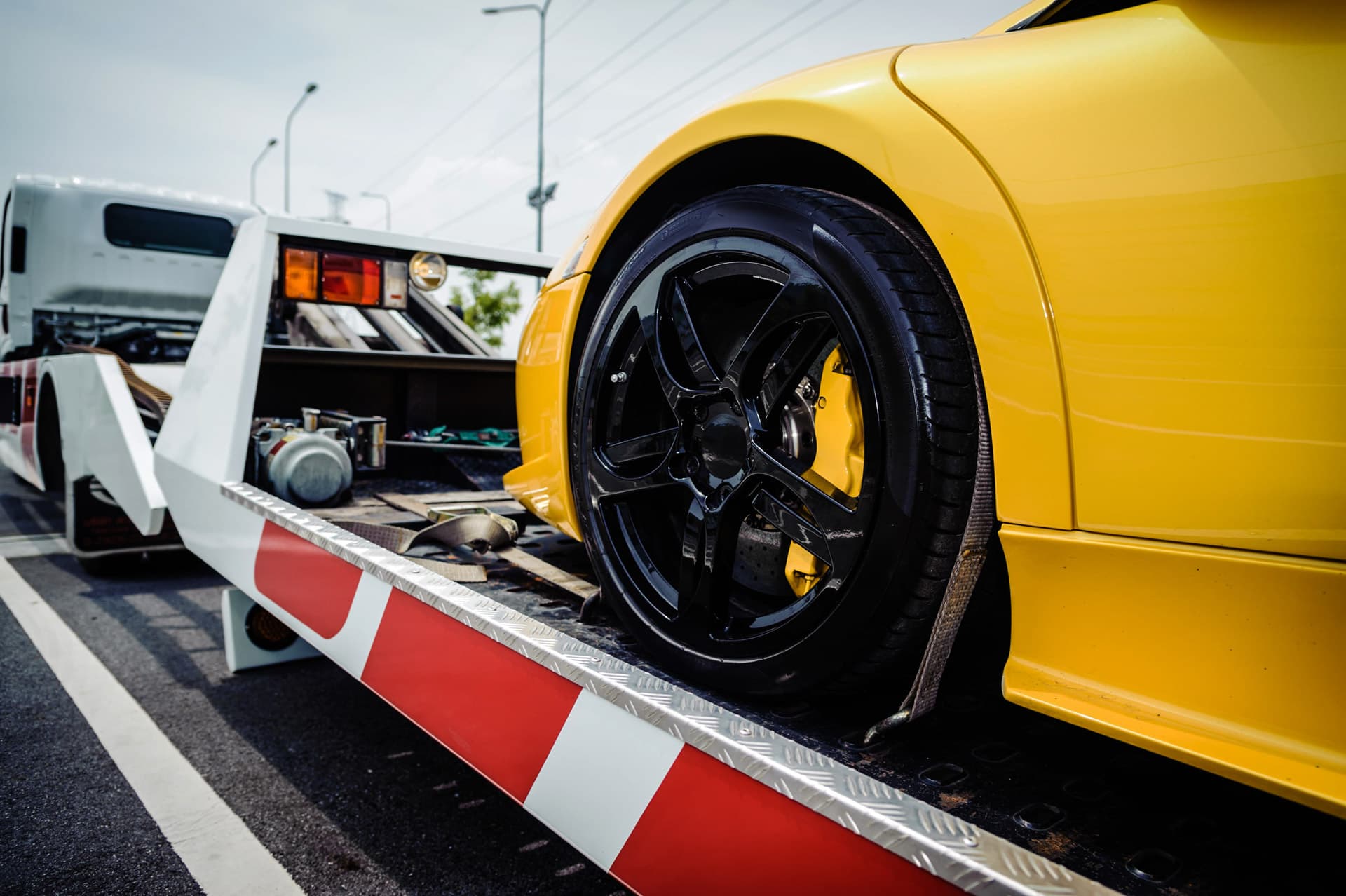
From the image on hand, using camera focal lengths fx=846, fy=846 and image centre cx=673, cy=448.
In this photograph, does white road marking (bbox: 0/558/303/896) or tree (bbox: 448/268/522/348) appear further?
tree (bbox: 448/268/522/348)

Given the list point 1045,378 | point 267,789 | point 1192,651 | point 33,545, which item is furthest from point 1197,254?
point 33,545

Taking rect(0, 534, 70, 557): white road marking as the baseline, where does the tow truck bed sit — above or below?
above

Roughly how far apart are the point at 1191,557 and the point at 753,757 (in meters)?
0.51

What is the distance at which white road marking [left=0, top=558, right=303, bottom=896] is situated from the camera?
5.84ft

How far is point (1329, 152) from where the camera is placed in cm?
75

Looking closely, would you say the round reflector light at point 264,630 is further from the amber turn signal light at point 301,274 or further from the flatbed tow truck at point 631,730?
the amber turn signal light at point 301,274

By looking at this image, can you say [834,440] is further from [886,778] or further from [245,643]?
[245,643]

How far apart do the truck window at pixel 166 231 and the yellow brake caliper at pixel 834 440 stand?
20.7 ft

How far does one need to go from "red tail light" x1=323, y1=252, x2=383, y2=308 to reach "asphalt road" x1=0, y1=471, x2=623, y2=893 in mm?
1317

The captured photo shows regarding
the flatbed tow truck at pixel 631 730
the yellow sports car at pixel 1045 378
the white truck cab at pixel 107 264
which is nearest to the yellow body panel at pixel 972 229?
the yellow sports car at pixel 1045 378

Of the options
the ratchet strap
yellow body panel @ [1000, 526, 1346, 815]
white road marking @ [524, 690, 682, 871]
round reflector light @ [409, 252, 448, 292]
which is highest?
round reflector light @ [409, 252, 448, 292]

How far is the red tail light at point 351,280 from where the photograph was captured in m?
2.65

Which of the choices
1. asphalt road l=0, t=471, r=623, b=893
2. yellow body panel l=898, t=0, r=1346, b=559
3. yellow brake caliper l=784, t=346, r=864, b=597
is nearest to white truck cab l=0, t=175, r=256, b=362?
asphalt road l=0, t=471, r=623, b=893

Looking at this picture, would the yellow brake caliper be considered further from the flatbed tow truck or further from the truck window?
the truck window
